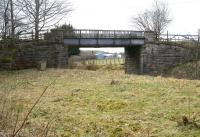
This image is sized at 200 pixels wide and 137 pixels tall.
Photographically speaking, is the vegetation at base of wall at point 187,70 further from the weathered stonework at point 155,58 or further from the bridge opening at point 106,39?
the bridge opening at point 106,39

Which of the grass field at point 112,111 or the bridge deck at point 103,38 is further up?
the bridge deck at point 103,38

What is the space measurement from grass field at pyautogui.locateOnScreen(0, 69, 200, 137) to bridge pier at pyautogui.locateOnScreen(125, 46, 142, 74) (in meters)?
22.4

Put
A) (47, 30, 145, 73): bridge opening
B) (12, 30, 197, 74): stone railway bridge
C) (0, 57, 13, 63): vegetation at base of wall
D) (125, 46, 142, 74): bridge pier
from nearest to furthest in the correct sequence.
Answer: (0, 57, 13, 63): vegetation at base of wall, (12, 30, 197, 74): stone railway bridge, (47, 30, 145, 73): bridge opening, (125, 46, 142, 74): bridge pier

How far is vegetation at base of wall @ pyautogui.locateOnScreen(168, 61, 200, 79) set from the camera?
3975 centimetres

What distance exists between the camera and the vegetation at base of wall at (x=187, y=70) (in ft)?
130

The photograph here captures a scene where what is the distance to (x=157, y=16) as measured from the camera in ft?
219

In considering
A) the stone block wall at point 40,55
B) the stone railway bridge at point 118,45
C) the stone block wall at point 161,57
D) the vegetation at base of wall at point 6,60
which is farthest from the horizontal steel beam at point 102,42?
the vegetation at base of wall at point 6,60

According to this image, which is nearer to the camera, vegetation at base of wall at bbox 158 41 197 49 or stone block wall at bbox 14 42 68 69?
stone block wall at bbox 14 42 68 69

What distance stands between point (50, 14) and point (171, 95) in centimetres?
2940

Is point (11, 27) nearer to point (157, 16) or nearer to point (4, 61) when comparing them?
point (4, 61)

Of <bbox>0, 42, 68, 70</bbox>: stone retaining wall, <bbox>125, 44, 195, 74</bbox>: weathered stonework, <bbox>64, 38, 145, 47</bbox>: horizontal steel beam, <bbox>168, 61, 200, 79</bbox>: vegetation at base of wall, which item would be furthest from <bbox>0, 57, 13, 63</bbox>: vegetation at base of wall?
<bbox>168, 61, 200, 79</bbox>: vegetation at base of wall

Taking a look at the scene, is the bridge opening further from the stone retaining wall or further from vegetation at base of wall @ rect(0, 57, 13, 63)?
vegetation at base of wall @ rect(0, 57, 13, 63)

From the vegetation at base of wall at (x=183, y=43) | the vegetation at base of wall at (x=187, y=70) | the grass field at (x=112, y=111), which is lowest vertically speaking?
the vegetation at base of wall at (x=187, y=70)

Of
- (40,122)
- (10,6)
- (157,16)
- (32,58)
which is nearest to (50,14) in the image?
(10,6)
